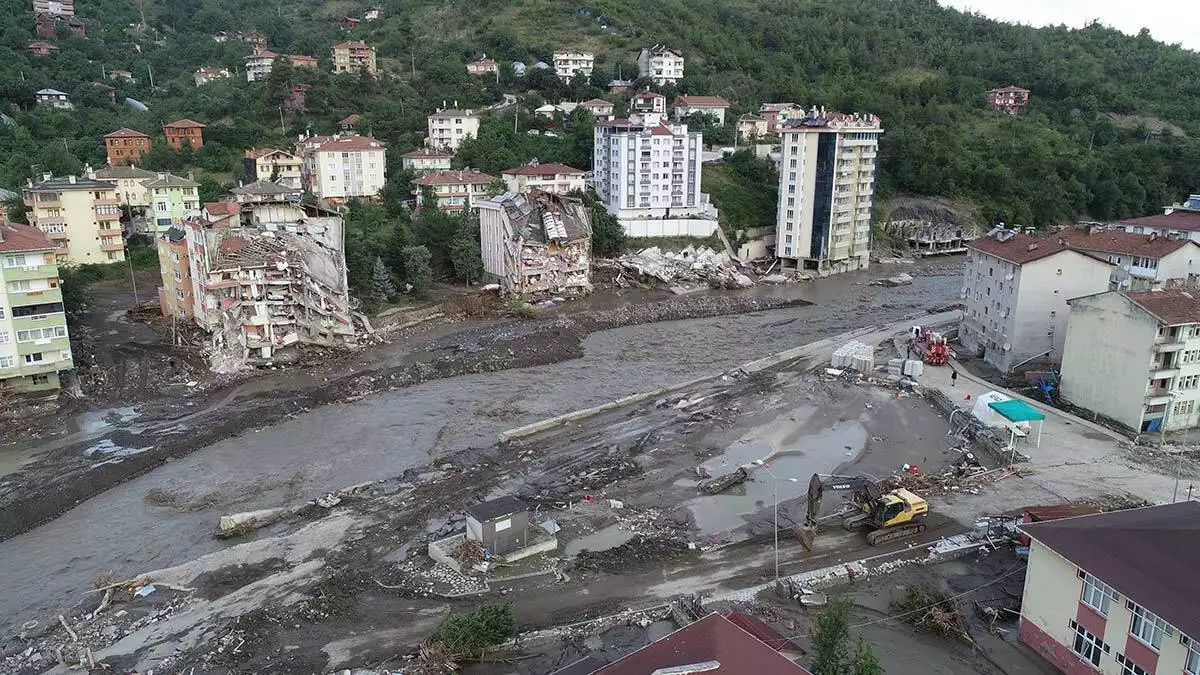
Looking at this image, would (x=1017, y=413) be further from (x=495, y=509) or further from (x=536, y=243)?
(x=536, y=243)

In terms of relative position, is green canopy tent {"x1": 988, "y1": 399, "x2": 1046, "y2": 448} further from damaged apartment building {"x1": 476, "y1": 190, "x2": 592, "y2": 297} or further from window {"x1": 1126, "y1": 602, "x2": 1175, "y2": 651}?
damaged apartment building {"x1": 476, "y1": 190, "x2": 592, "y2": 297}

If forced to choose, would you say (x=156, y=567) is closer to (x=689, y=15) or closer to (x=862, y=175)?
(x=862, y=175)

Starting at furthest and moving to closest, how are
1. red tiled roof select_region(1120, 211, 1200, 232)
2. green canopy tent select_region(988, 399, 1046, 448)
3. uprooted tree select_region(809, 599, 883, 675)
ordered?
red tiled roof select_region(1120, 211, 1200, 232)
green canopy tent select_region(988, 399, 1046, 448)
uprooted tree select_region(809, 599, 883, 675)

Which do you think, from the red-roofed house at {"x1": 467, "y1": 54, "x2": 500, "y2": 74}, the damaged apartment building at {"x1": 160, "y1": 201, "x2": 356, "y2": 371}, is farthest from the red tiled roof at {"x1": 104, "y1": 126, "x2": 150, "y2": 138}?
the red-roofed house at {"x1": 467, "y1": 54, "x2": 500, "y2": 74}

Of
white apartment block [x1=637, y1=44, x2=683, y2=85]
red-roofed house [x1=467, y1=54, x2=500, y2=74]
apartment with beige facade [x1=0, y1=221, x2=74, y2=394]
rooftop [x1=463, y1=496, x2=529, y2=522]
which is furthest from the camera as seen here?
white apartment block [x1=637, y1=44, x2=683, y2=85]

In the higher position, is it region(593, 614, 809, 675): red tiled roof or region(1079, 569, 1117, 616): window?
region(593, 614, 809, 675): red tiled roof

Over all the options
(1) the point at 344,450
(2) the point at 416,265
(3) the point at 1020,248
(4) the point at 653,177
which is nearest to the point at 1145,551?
(3) the point at 1020,248
